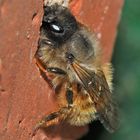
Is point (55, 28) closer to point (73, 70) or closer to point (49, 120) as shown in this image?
point (73, 70)

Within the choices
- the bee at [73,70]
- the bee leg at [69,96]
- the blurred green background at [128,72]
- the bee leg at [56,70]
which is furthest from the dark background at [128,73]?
the bee leg at [56,70]

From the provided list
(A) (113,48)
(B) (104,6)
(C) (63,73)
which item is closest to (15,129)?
(C) (63,73)

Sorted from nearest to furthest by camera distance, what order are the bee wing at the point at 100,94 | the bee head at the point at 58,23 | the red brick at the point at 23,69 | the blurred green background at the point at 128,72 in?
the red brick at the point at 23,69 → the bee head at the point at 58,23 → the bee wing at the point at 100,94 → the blurred green background at the point at 128,72

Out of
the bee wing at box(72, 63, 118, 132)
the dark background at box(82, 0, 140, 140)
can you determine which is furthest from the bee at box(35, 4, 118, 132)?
the dark background at box(82, 0, 140, 140)

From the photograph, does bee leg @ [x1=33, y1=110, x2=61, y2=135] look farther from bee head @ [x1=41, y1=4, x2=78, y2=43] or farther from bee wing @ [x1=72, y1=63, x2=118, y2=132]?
bee head @ [x1=41, y1=4, x2=78, y2=43]

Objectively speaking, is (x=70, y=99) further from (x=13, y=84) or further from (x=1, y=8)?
(x=1, y=8)

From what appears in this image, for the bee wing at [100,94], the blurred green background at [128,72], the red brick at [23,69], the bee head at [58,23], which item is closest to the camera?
the red brick at [23,69]

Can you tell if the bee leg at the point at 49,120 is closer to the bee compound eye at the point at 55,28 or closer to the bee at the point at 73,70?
the bee at the point at 73,70

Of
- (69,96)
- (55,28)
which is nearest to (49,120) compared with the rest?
(69,96)
